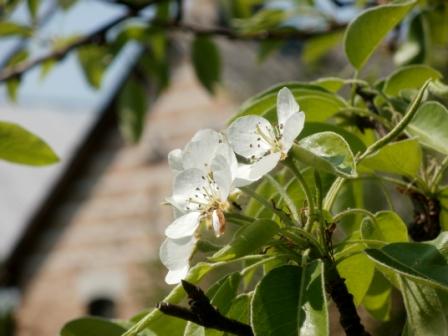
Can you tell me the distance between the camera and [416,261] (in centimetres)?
76

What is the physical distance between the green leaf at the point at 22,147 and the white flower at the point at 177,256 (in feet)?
1.19

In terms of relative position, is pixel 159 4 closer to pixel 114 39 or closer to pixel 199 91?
pixel 114 39

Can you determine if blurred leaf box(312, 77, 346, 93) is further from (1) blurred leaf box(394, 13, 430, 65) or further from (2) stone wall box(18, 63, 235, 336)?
(2) stone wall box(18, 63, 235, 336)

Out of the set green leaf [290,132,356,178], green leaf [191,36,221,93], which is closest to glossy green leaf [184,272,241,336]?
green leaf [290,132,356,178]

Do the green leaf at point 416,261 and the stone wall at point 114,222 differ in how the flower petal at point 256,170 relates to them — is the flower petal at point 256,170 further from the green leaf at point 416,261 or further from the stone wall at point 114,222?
the stone wall at point 114,222

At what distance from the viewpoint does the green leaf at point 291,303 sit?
752 millimetres

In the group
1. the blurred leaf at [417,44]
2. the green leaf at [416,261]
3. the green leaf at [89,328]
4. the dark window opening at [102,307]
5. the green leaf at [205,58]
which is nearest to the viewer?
the green leaf at [416,261]

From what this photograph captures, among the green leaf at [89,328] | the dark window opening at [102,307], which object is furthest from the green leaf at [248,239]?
the dark window opening at [102,307]

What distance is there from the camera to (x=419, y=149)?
0.90 metres

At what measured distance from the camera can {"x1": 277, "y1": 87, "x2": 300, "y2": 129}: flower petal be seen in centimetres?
82

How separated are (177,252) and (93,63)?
162cm

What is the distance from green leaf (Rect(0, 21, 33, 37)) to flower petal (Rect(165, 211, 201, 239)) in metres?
1.50

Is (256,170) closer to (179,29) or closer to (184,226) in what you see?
(184,226)

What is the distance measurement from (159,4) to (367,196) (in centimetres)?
105
